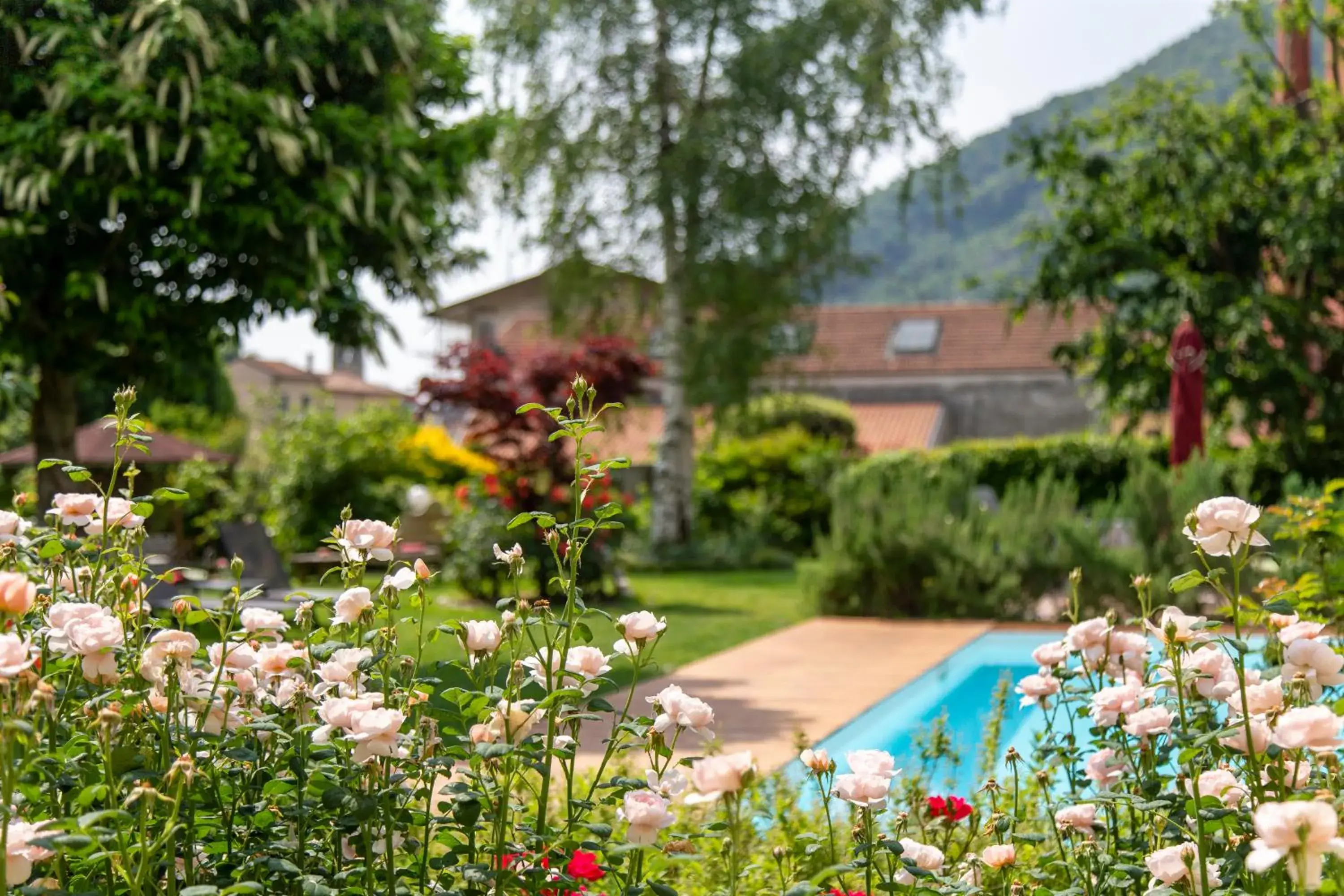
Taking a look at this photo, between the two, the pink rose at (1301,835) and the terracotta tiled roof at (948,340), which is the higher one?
the terracotta tiled roof at (948,340)

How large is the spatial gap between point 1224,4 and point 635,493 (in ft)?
36.0

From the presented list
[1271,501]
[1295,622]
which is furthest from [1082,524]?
[1295,622]

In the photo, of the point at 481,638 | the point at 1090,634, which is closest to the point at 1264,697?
the point at 1090,634

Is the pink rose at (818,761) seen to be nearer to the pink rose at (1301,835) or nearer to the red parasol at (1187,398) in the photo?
the pink rose at (1301,835)

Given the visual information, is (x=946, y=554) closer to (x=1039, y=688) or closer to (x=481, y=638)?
(x=1039, y=688)

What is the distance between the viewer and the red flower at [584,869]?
6.82 ft

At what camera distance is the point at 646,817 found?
71.4 inches

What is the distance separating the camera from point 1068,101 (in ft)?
50.0

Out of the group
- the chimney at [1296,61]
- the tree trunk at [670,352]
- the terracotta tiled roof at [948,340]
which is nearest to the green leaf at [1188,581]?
the tree trunk at [670,352]

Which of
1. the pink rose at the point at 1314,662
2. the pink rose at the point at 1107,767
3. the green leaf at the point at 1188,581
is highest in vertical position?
the green leaf at the point at 1188,581

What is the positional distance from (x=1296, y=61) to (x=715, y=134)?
8.17m

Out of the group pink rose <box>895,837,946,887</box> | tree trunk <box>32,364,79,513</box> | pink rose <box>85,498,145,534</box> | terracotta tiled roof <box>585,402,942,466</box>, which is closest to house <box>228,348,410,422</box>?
terracotta tiled roof <box>585,402,942,466</box>

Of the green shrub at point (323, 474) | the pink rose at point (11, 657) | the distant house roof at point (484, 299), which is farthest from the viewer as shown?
the distant house roof at point (484, 299)

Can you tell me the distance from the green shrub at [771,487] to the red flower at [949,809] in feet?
51.5
